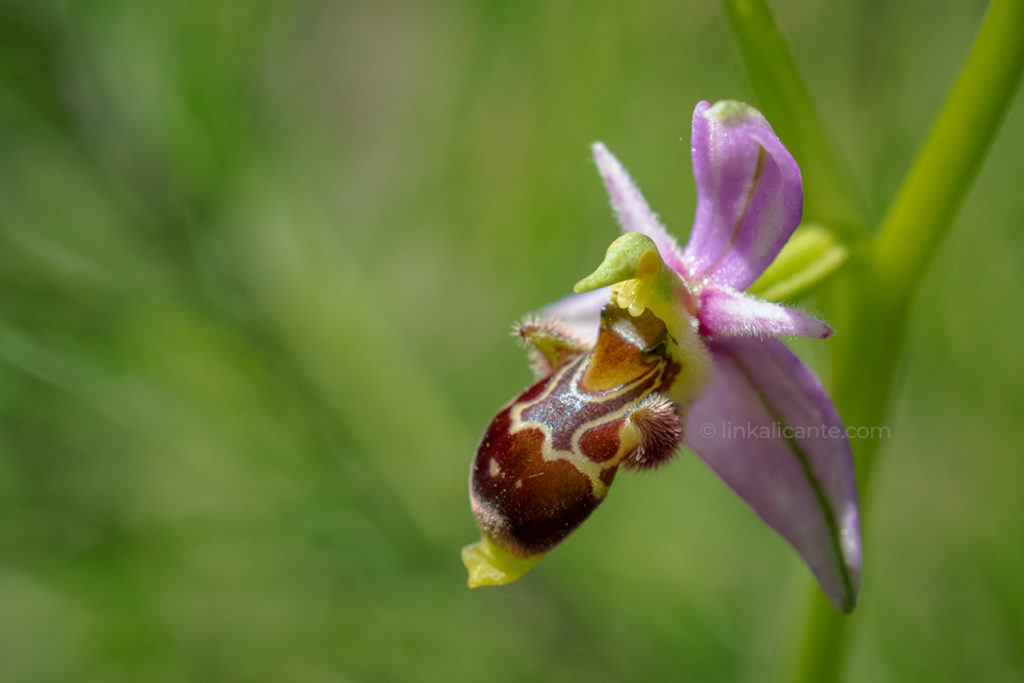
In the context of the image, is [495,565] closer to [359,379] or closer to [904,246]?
[904,246]

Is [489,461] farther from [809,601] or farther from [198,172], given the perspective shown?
[198,172]

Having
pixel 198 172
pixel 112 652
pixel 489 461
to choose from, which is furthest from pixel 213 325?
pixel 489 461

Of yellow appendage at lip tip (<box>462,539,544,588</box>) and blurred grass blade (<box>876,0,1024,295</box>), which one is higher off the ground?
blurred grass blade (<box>876,0,1024,295</box>)

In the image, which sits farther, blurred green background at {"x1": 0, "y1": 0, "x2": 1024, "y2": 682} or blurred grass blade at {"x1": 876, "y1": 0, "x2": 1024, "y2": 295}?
blurred green background at {"x1": 0, "y1": 0, "x2": 1024, "y2": 682}

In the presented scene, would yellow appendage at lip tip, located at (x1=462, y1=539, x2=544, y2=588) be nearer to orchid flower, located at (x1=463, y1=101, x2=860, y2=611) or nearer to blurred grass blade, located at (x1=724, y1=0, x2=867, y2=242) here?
orchid flower, located at (x1=463, y1=101, x2=860, y2=611)

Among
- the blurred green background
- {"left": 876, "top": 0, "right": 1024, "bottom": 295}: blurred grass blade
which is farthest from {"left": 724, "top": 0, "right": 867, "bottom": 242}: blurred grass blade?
the blurred green background
